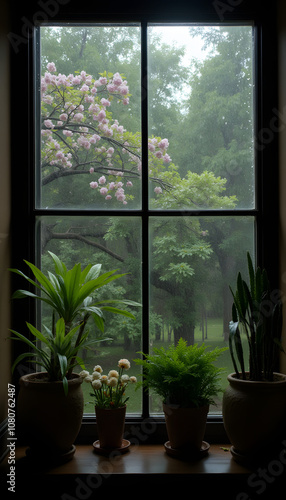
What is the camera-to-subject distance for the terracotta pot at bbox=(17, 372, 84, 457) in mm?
1872

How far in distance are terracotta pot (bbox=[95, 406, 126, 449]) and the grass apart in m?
0.22

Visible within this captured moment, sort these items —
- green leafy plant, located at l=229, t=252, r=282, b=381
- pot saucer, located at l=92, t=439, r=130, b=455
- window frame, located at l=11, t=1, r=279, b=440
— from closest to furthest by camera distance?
green leafy plant, located at l=229, t=252, r=282, b=381
pot saucer, located at l=92, t=439, r=130, b=455
window frame, located at l=11, t=1, r=279, b=440

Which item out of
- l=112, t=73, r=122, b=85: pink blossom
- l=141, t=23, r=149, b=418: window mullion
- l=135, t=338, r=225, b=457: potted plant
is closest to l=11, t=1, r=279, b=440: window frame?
l=141, t=23, r=149, b=418: window mullion

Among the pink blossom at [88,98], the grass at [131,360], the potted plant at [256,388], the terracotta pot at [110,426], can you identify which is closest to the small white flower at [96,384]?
the terracotta pot at [110,426]

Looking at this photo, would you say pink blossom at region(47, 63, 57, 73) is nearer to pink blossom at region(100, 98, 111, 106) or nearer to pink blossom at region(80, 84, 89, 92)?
pink blossom at region(80, 84, 89, 92)

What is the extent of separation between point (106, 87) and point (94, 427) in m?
1.80

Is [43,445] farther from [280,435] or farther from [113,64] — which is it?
[113,64]

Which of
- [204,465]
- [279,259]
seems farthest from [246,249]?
[204,465]

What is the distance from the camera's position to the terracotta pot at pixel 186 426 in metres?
1.97

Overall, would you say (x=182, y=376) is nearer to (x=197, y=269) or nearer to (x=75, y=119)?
(x=197, y=269)

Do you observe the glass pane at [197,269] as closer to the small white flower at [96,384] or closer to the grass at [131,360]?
the grass at [131,360]

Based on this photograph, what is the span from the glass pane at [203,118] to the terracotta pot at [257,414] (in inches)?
37.5

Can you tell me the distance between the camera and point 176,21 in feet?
7.63

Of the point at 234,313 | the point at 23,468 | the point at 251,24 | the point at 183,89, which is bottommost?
the point at 23,468
